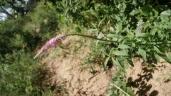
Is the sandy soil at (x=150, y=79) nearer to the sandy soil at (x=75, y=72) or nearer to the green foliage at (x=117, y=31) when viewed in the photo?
the green foliage at (x=117, y=31)

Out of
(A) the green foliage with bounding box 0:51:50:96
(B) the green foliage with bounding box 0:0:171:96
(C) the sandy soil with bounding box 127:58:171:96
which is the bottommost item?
(A) the green foliage with bounding box 0:51:50:96

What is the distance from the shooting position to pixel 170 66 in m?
2.38

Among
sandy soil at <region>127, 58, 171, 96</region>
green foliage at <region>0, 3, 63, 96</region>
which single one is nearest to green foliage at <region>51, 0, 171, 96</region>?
sandy soil at <region>127, 58, 171, 96</region>

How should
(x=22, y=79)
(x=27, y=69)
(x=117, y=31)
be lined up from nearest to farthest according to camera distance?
(x=117, y=31), (x=22, y=79), (x=27, y=69)

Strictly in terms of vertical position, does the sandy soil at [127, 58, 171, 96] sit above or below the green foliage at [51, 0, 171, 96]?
below

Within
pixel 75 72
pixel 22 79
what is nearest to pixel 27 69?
pixel 22 79

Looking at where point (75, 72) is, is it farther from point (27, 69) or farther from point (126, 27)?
point (126, 27)

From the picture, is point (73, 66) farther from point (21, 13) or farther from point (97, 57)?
point (21, 13)

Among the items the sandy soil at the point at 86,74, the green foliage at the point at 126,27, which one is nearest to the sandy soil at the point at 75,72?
the sandy soil at the point at 86,74

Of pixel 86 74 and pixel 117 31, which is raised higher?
pixel 117 31

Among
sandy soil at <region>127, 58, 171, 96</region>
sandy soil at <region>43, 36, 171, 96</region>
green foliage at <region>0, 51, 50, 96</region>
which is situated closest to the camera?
sandy soil at <region>127, 58, 171, 96</region>

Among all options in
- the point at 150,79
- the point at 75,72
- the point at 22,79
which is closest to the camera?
the point at 150,79

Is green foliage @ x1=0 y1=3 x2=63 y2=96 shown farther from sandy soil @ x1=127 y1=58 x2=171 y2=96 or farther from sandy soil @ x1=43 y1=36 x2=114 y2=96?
sandy soil @ x1=127 y1=58 x2=171 y2=96

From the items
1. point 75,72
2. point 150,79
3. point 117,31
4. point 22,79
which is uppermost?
point 117,31
